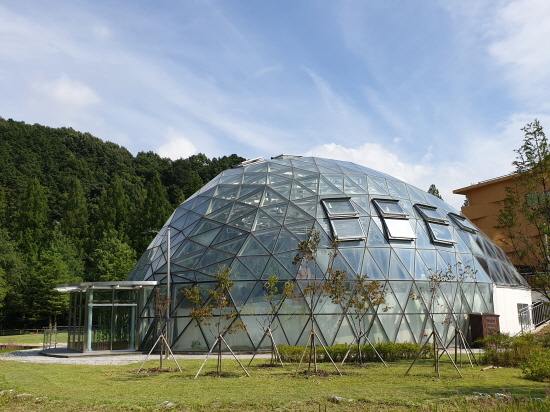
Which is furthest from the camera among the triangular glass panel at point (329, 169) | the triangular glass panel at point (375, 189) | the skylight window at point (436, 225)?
the triangular glass panel at point (329, 169)

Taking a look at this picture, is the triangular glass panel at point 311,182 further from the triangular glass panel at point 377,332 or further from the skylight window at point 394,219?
the triangular glass panel at point 377,332

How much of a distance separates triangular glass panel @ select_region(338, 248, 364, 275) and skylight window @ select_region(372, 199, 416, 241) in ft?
7.15

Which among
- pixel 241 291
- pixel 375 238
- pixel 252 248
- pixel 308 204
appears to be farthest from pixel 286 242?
pixel 375 238

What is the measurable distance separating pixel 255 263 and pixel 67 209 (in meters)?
55.0

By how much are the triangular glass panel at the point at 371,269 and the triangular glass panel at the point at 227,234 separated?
21.9 ft

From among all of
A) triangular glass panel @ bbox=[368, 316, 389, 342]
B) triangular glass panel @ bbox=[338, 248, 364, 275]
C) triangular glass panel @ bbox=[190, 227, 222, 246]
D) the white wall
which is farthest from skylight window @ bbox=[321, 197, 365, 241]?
the white wall

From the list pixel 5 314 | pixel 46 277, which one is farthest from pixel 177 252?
pixel 5 314

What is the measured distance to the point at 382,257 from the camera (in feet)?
88.7

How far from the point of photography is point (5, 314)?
60188mm

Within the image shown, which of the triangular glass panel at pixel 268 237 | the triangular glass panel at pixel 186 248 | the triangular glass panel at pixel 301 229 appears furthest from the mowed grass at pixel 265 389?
the triangular glass panel at pixel 186 248

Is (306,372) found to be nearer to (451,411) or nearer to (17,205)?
(451,411)

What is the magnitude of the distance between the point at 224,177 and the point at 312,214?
9.03 meters

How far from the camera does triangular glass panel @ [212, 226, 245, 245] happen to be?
27812 millimetres

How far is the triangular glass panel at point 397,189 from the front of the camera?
3179 cm
